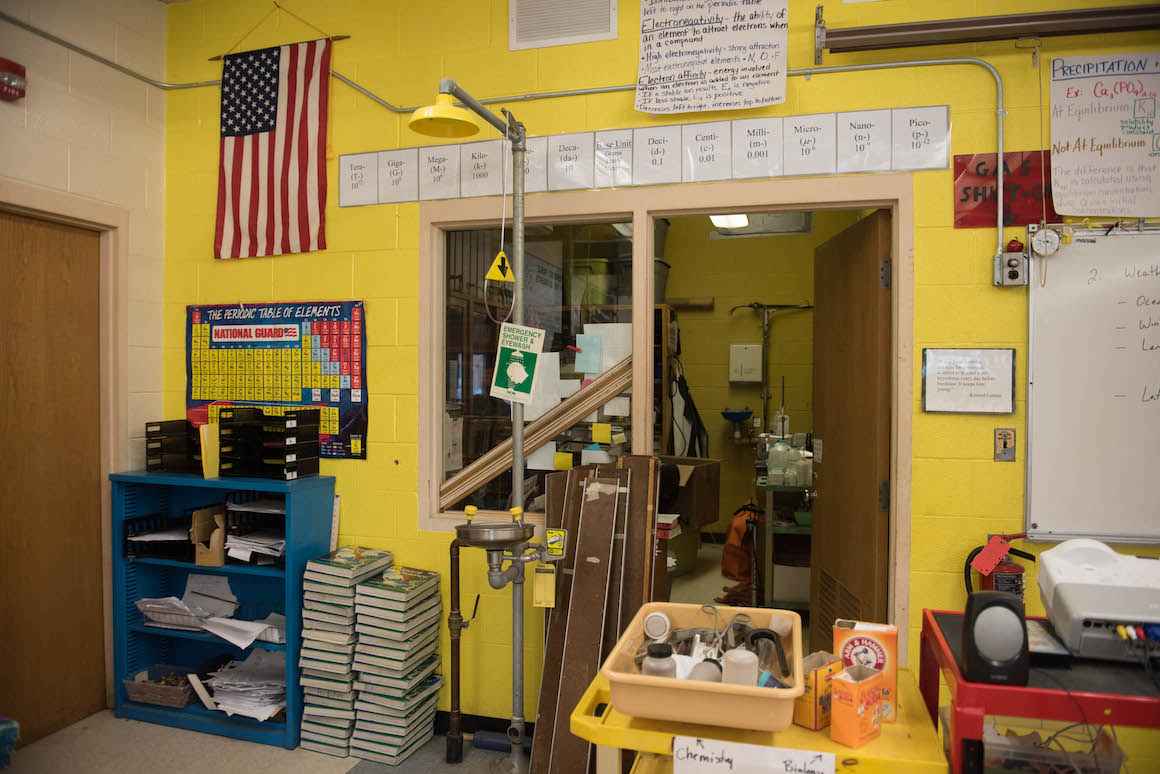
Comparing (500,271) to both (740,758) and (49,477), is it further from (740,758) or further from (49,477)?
(49,477)

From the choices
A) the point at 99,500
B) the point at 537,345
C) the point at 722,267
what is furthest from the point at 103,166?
the point at 722,267

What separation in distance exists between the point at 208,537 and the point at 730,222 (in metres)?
4.41

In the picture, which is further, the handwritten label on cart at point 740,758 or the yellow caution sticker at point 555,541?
the yellow caution sticker at point 555,541

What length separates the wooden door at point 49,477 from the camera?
9.79 feet

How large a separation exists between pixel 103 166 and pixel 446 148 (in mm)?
1581

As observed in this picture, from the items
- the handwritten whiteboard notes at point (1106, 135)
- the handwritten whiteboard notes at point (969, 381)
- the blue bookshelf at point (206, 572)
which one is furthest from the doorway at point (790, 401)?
the blue bookshelf at point (206, 572)

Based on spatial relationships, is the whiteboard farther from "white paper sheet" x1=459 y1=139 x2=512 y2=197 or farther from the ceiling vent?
"white paper sheet" x1=459 y1=139 x2=512 y2=197

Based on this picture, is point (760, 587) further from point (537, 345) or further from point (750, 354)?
point (537, 345)

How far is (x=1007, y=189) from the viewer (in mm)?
2609

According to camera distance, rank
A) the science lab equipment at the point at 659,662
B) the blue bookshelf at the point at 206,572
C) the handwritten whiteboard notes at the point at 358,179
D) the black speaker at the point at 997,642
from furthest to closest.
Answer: the handwritten whiteboard notes at the point at 358,179 → the blue bookshelf at the point at 206,572 → the science lab equipment at the point at 659,662 → the black speaker at the point at 997,642

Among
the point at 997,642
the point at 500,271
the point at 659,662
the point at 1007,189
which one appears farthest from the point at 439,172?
the point at 997,642

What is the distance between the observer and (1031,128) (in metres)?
2.60

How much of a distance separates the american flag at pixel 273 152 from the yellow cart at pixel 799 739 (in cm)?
257

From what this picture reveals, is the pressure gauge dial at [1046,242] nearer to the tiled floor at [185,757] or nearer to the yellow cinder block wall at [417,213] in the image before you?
the yellow cinder block wall at [417,213]
